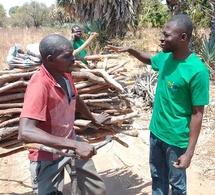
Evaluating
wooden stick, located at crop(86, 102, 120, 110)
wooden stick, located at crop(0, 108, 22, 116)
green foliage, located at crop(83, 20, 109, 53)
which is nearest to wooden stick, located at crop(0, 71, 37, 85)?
wooden stick, located at crop(0, 108, 22, 116)

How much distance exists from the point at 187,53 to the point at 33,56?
134 centimetres

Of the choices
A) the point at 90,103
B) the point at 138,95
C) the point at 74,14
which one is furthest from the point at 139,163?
the point at 74,14

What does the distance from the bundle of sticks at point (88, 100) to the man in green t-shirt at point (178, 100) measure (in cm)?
43

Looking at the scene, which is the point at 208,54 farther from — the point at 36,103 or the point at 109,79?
the point at 36,103

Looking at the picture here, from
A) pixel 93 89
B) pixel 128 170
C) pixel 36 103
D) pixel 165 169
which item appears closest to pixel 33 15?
pixel 128 170

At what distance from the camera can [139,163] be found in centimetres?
451

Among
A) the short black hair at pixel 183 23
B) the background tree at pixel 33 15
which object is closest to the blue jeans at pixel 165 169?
the short black hair at pixel 183 23

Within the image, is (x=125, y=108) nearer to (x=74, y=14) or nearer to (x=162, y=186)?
(x=162, y=186)

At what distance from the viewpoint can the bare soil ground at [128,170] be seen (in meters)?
3.78

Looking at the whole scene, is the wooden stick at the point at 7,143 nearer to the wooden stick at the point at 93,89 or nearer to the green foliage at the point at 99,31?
the wooden stick at the point at 93,89

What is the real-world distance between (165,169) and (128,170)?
140 cm

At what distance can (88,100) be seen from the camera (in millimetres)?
3027

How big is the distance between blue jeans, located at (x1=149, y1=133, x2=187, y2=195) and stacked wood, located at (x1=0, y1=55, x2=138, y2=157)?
1.34 ft

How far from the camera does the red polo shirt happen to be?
2025 mm
